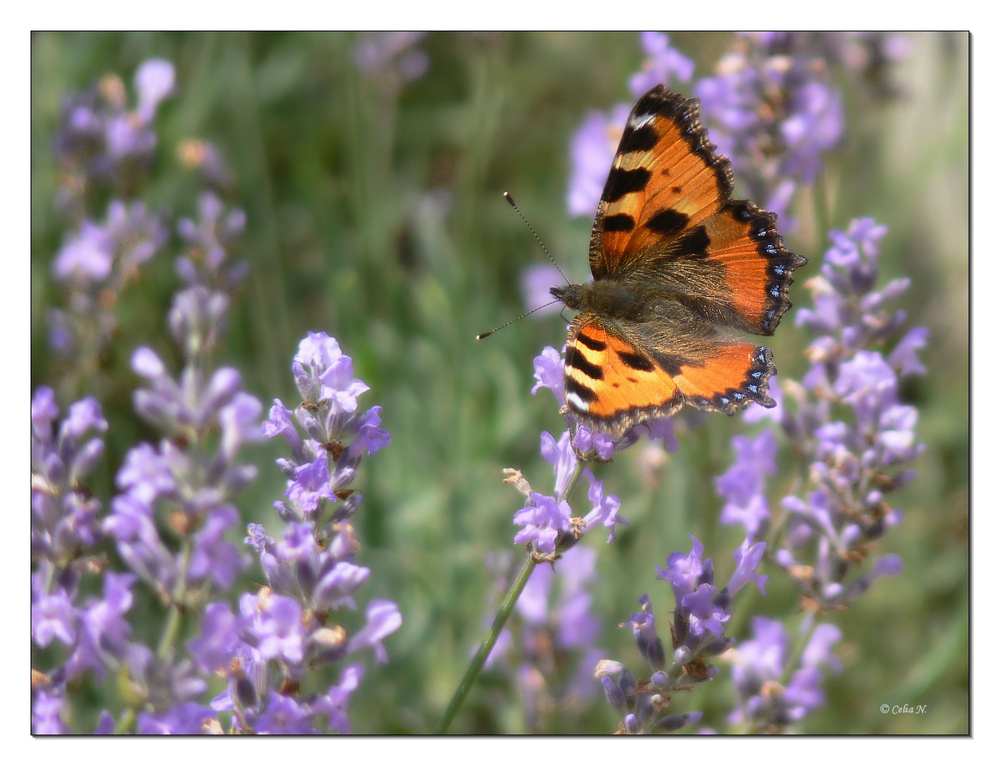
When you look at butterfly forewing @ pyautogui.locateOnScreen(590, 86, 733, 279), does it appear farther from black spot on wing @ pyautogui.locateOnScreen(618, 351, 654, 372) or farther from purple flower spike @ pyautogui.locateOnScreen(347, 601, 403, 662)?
purple flower spike @ pyautogui.locateOnScreen(347, 601, 403, 662)

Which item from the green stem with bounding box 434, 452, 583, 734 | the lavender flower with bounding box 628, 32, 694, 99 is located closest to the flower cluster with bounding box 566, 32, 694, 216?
the lavender flower with bounding box 628, 32, 694, 99

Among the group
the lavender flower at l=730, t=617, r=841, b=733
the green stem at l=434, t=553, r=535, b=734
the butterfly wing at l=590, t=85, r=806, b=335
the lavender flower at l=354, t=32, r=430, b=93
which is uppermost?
the lavender flower at l=354, t=32, r=430, b=93

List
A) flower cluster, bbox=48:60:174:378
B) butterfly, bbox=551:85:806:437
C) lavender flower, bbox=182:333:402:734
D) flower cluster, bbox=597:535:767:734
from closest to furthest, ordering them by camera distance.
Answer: lavender flower, bbox=182:333:402:734, flower cluster, bbox=597:535:767:734, butterfly, bbox=551:85:806:437, flower cluster, bbox=48:60:174:378

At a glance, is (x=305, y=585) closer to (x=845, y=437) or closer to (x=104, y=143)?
(x=845, y=437)

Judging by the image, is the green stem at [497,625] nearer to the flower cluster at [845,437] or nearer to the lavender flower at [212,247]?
the flower cluster at [845,437]

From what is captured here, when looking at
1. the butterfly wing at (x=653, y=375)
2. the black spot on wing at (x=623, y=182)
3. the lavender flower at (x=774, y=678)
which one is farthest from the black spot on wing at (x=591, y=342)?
the lavender flower at (x=774, y=678)
